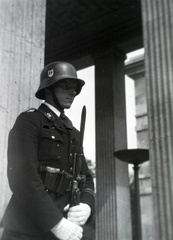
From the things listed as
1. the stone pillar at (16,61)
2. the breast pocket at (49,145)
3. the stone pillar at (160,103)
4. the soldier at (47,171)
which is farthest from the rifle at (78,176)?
the stone pillar at (160,103)

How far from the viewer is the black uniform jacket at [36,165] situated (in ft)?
6.95

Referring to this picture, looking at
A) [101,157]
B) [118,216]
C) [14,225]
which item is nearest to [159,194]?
[14,225]

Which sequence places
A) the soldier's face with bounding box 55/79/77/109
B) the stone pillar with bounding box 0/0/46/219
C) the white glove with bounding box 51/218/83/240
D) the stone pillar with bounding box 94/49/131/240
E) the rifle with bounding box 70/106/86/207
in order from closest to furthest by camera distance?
1. the white glove with bounding box 51/218/83/240
2. the rifle with bounding box 70/106/86/207
3. the soldier's face with bounding box 55/79/77/109
4. the stone pillar with bounding box 0/0/46/219
5. the stone pillar with bounding box 94/49/131/240

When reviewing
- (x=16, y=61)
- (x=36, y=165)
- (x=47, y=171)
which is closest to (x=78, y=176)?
(x=47, y=171)

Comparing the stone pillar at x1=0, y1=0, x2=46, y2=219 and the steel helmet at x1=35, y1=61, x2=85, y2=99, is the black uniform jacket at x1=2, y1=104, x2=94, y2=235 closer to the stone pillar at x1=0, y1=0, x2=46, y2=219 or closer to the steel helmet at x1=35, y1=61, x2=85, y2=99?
the steel helmet at x1=35, y1=61, x2=85, y2=99

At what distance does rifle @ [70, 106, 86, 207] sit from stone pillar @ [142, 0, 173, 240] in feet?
4.23

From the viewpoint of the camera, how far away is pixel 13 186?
2.20 meters

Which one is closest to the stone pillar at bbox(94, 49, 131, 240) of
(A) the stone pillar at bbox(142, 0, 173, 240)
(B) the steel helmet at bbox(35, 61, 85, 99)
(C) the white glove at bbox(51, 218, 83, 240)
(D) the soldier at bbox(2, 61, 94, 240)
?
(A) the stone pillar at bbox(142, 0, 173, 240)

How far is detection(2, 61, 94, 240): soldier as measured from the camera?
83.5 inches

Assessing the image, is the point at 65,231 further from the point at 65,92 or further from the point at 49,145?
the point at 65,92

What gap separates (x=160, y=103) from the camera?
3.69 meters

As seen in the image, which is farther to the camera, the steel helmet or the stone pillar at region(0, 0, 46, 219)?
the stone pillar at region(0, 0, 46, 219)

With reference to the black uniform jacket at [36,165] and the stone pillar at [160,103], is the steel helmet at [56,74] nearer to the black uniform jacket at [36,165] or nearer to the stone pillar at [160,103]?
the black uniform jacket at [36,165]

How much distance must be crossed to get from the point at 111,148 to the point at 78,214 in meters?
6.18
